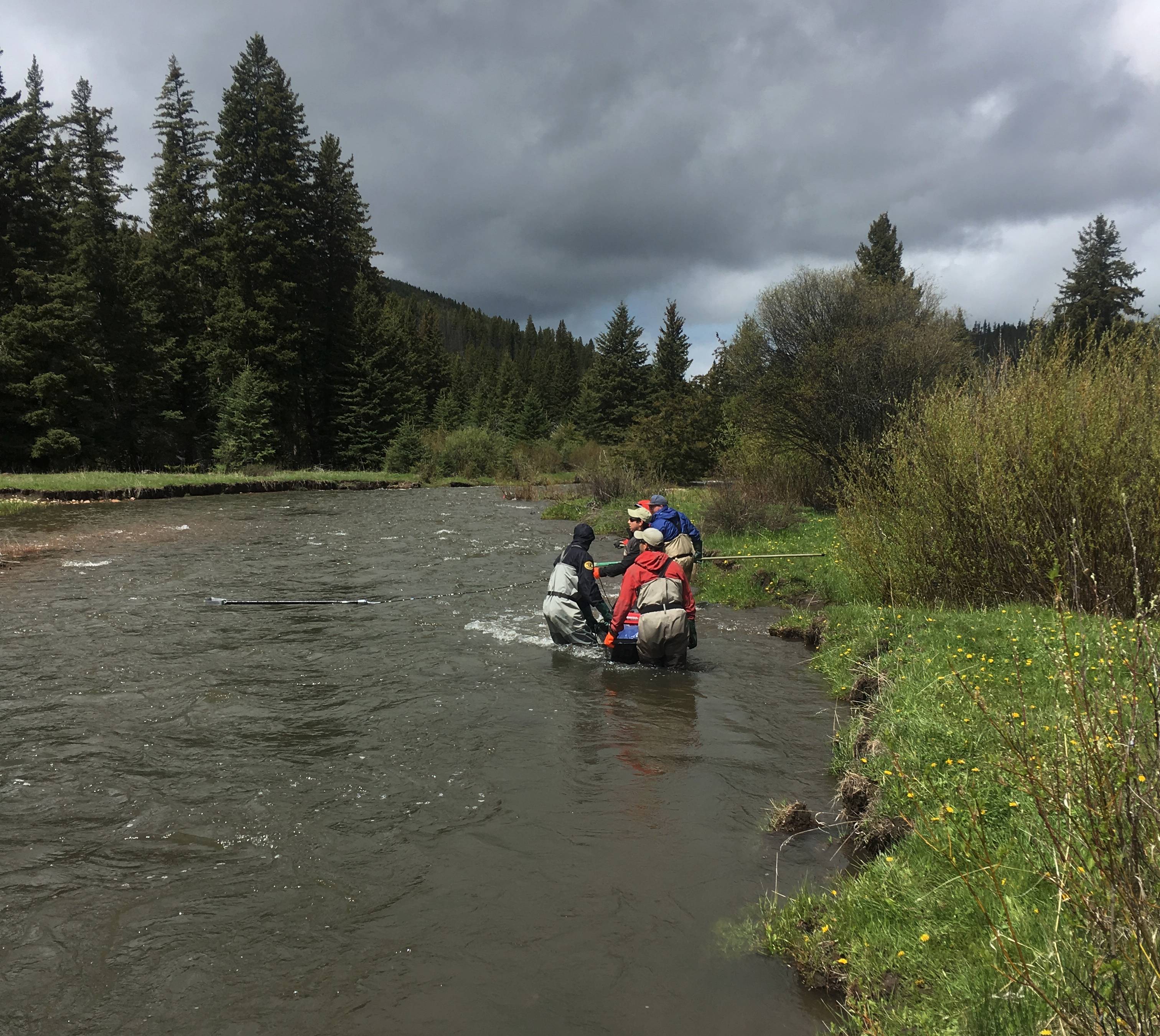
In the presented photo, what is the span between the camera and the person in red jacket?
862 cm

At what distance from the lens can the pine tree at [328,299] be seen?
49000 mm

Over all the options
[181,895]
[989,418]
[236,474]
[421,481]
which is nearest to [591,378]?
[421,481]

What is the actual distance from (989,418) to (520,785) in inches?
251

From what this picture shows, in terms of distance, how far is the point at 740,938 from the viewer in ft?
12.9

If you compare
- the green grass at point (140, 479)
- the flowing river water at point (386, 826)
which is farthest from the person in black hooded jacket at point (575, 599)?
the green grass at point (140, 479)

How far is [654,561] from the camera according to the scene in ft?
28.3

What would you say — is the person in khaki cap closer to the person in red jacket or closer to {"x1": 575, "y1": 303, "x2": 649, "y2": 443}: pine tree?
the person in red jacket

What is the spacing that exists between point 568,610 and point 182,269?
43.5m

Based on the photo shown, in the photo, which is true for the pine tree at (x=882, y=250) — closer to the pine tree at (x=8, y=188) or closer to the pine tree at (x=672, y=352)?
the pine tree at (x=672, y=352)

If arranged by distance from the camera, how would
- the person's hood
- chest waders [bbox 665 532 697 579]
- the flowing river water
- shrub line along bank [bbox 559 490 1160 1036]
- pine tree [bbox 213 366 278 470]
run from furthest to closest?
pine tree [bbox 213 366 278 470] → chest waders [bbox 665 532 697 579] → the person's hood → the flowing river water → shrub line along bank [bbox 559 490 1160 1036]

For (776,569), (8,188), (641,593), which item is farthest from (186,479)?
(641,593)

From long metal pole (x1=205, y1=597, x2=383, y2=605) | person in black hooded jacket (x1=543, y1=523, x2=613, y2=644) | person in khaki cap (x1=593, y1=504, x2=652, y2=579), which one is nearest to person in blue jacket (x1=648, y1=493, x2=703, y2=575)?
person in khaki cap (x1=593, y1=504, x2=652, y2=579)

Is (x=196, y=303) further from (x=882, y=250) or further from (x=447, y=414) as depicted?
(x=882, y=250)

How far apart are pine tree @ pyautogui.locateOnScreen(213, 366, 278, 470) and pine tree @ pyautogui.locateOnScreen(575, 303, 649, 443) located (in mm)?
27468
